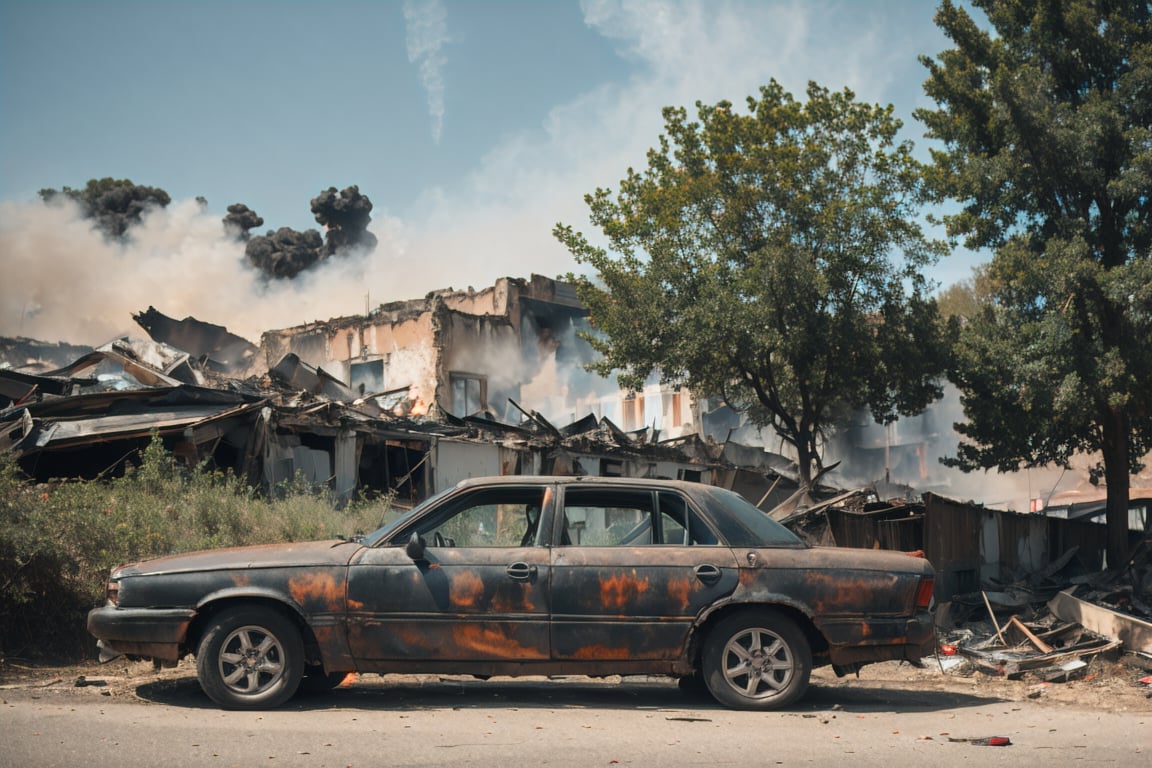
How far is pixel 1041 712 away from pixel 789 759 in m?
3.41

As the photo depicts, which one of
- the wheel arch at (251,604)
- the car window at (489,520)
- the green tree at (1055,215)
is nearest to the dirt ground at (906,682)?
the wheel arch at (251,604)

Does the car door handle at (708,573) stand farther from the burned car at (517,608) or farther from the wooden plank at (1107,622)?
the wooden plank at (1107,622)

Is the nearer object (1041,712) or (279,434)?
(1041,712)

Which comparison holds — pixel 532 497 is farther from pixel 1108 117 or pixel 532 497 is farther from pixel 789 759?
pixel 1108 117

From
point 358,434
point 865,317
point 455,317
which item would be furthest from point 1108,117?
point 455,317

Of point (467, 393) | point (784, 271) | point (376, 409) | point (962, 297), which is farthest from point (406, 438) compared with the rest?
point (962, 297)

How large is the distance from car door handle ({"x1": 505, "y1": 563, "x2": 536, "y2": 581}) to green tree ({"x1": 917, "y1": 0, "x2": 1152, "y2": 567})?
14.9 m

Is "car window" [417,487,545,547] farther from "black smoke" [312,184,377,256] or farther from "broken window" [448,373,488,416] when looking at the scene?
"black smoke" [312,184,377,256]

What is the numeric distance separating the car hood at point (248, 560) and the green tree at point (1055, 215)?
15694mm

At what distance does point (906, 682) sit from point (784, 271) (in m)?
13.2

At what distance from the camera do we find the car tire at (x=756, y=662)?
7.14m

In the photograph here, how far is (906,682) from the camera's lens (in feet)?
32.9

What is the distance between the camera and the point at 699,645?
7238 mm

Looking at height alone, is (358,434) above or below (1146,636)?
above
